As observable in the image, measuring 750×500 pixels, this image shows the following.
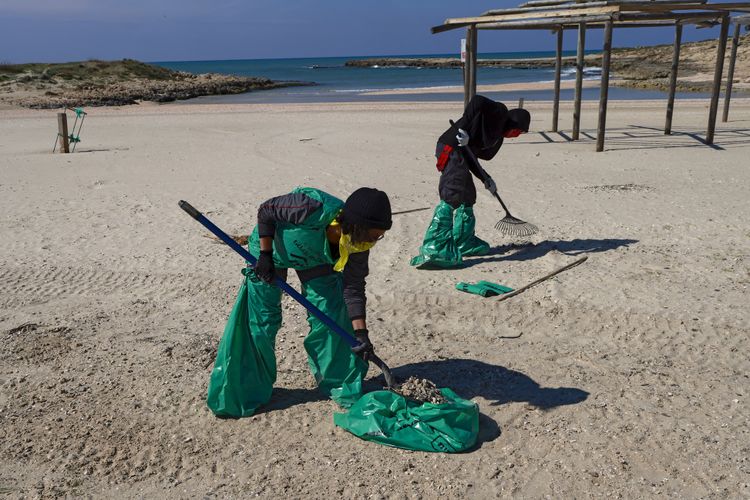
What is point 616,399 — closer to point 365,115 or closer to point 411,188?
point 411,188

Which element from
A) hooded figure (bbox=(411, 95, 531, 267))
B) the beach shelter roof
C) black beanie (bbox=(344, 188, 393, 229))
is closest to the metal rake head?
hooded figure (bbox=(411, 95, 531, 267))

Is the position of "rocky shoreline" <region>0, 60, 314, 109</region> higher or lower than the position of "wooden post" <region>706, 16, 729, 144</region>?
Answer: lower

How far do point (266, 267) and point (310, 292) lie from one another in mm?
337

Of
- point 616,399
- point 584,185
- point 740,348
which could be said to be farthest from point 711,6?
point 616,399

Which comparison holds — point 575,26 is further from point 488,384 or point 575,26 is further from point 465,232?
point 488,384

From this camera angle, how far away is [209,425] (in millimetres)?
3816

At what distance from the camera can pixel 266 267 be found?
3.49 metres

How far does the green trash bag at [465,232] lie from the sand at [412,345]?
0.11 metres

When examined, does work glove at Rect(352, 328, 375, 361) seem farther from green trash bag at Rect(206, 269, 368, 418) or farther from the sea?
the sea

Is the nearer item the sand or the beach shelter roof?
the sand

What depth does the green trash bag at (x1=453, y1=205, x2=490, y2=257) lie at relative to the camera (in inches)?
252

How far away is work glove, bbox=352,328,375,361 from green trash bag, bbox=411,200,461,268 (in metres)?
2.75

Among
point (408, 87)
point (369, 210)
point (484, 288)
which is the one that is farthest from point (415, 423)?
point (408, 87)

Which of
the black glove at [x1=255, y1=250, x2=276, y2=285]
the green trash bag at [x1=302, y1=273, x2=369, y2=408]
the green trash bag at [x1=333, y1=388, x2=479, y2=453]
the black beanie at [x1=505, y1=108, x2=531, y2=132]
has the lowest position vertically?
the green trash bag at [x1=333, y1=388, x2=479, y2=453]
